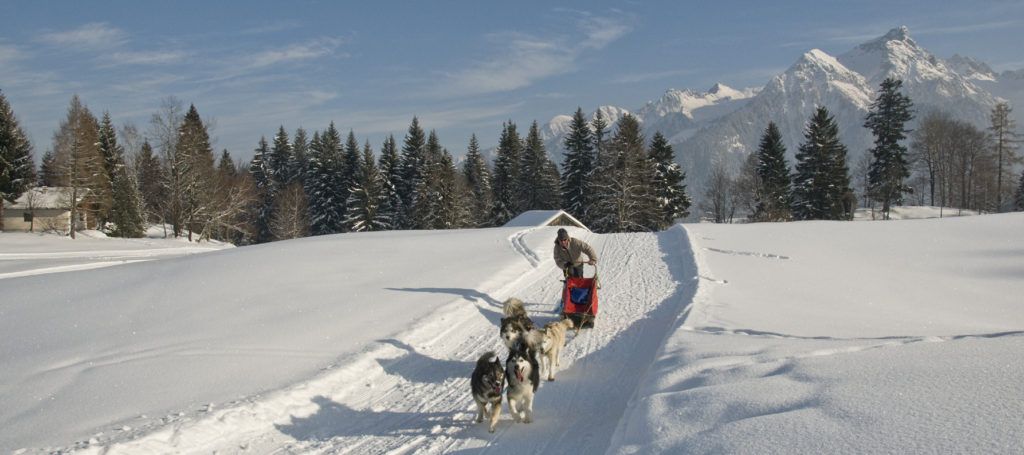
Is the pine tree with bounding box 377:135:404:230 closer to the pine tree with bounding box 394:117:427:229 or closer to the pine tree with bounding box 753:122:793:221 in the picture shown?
the pine tree with bounding box 394:117:427:229

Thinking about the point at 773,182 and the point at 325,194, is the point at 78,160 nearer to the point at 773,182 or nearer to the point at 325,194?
the point at 325,194

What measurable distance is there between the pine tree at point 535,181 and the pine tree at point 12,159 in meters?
40.9

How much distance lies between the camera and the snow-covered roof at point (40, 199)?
136 ft

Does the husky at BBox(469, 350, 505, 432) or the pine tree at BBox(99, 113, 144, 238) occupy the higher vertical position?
the pine tree at BBox(99, 113, 144, 238)

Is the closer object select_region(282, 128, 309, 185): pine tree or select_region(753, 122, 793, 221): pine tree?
select_region(753, 122, 793, 221): pine tree

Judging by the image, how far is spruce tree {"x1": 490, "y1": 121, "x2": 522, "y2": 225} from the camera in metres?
56.5

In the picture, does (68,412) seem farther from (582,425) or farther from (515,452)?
(582,425)

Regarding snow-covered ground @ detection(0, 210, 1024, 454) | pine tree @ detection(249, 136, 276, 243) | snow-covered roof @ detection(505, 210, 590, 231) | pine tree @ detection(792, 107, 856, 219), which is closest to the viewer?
snow-covered ground @ detection(0, 210, 1024, 454)

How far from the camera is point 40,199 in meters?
42.1

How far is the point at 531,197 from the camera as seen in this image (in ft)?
182

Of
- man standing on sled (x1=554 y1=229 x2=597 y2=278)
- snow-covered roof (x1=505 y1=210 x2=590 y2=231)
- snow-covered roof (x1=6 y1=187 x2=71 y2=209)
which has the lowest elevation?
man standing on sled (x1=554 y1=229 x2=597 y2=278)

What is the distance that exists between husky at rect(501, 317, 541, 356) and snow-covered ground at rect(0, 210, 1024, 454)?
2.43 ft

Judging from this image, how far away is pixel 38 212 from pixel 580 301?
5203cm

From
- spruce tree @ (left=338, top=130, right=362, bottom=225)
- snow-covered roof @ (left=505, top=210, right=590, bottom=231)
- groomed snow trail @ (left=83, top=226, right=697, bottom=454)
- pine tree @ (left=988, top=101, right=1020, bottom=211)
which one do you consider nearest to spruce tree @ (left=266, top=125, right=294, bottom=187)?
spruce tree @ (left=338, top=130, right=362, bottom=225)
